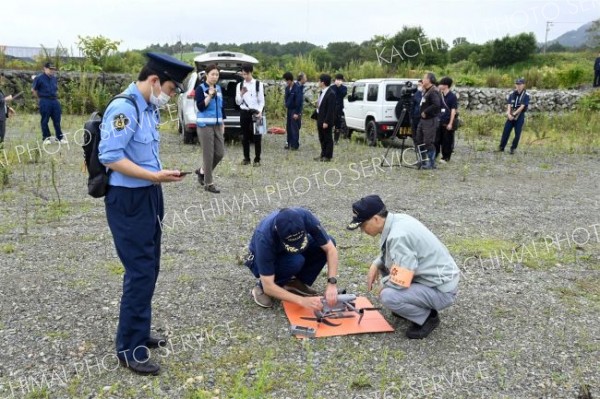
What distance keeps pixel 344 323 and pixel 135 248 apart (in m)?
1.65

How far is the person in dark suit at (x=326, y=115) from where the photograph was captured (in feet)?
31.3

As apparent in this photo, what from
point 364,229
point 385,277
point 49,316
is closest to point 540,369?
point 385,277

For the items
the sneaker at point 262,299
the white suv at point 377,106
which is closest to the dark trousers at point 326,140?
the white suv at point 377,106

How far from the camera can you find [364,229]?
3506 mm

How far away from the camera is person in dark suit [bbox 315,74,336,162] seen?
31.3 ft

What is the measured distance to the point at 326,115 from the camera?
9.57 meters

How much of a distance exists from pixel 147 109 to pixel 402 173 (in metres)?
6.88

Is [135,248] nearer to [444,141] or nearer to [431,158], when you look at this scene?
[431,158]

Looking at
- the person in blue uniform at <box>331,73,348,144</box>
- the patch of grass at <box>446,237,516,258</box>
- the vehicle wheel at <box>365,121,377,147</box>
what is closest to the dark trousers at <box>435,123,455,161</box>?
the vehicle wheel at <box>365,121,377,147</box>

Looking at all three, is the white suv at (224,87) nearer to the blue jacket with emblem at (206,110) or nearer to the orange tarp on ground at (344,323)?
the blue jacket with emblem at (206,110)

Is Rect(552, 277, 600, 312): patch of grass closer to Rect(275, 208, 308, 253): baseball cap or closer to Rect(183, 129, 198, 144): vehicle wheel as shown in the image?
Rect(275, 208, 308, 253): baseball cap

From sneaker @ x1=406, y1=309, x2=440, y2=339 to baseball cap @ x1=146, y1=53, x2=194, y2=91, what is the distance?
224cm

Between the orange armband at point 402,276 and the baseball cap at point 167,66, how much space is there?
1.79 meters

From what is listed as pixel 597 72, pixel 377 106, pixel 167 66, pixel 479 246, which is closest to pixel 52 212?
pixel 167 66
